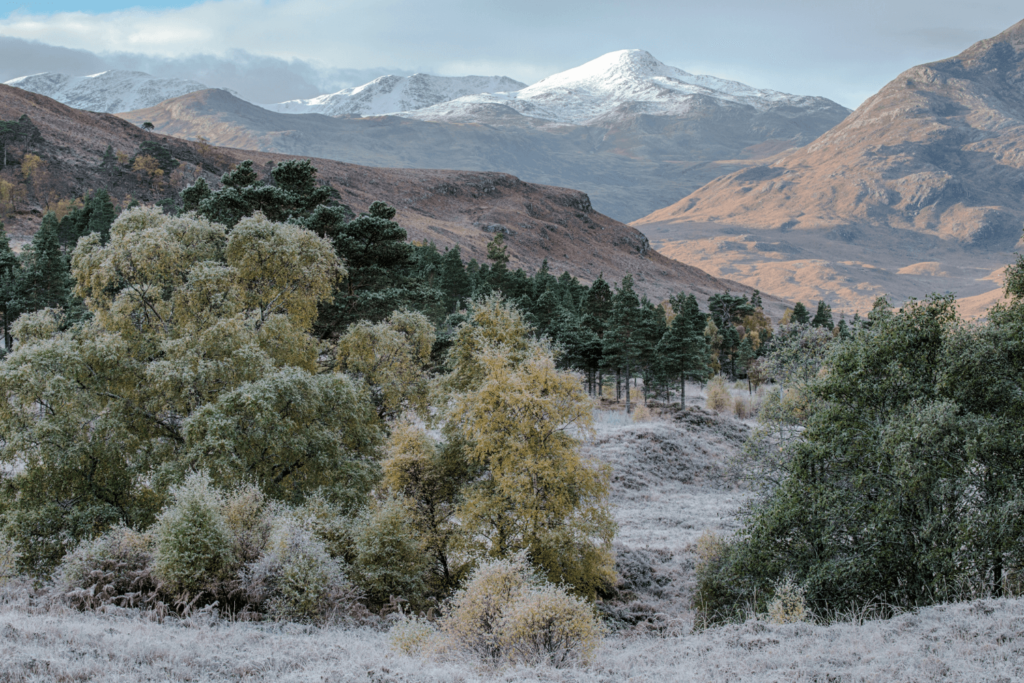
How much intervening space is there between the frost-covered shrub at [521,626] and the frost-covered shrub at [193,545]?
574cm

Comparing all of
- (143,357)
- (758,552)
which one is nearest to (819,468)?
(758,552)

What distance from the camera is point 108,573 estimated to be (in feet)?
48.0

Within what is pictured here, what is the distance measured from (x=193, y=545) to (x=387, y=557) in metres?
4.77

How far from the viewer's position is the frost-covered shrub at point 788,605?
13884 millimetres

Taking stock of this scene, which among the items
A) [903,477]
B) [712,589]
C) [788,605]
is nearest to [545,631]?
[788,605]

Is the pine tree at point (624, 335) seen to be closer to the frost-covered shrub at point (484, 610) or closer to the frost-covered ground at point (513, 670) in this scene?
the frost-covered shrub at point (484, 610)

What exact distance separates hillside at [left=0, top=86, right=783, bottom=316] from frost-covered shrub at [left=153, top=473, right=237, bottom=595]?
85309mm

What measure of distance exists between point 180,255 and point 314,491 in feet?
33.5

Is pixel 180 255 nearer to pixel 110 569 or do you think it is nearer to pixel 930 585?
pixel 110 569

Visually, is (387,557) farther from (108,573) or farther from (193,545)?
(108,573)

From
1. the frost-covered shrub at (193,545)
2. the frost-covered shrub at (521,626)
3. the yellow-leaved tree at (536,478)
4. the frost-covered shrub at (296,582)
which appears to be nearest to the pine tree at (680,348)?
the yellow-leaved tree at (536,478)

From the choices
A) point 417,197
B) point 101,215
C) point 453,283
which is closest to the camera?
point 453,283

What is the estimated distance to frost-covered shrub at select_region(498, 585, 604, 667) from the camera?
12.0 m

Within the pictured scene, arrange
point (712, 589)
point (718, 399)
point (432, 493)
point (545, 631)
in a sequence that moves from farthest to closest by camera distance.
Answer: point (718, 399) < point (432, 493) < point (712, 589) < point (545, 631)
